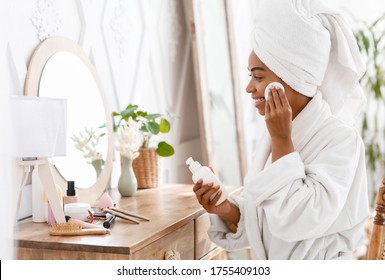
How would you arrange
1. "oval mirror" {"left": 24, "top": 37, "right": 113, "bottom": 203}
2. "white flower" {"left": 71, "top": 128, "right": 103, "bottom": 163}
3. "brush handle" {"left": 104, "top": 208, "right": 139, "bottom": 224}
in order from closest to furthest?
"brush handle" {"left": 104, "top": 208, "right": 139, "bottom": 224} → "oval mirror" {"left": 24, "top": 37, "right": 113, "bottom": 203} → "white flower" {"left": 71, "top": 128, "right": 103, "bottom": 163}

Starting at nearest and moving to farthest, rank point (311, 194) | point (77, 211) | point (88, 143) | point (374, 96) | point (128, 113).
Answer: point (311, 194), point (77, 211), point (88, 143), point (128, 113), point (374, 96)

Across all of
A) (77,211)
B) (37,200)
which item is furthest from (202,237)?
(37,200)

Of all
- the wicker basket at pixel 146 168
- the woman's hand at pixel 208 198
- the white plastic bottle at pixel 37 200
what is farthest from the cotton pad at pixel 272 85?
the wicker basket at pixel 146 168

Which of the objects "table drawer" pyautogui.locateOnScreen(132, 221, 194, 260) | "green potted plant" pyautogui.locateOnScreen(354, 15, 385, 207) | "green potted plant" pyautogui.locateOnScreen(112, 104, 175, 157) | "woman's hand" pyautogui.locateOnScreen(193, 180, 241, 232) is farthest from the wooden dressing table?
"green potted plant" pyautogui.locateOnScreen(354, 15, 385, 207)

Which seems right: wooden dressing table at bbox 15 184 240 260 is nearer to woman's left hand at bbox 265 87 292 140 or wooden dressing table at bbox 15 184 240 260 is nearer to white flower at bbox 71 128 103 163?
white flower at bbox 71 128 103 163

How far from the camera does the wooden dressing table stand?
1.50 m

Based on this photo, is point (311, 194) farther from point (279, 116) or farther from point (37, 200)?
point (37, 200)

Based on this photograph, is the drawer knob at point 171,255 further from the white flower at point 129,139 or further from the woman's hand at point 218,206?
the white flower at point 129,139

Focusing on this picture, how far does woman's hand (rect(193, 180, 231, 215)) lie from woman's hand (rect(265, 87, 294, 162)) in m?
0.22

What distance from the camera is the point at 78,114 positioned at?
210cm

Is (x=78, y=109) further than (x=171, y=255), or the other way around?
(x=78, y=109)

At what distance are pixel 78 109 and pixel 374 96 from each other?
2553 mm
